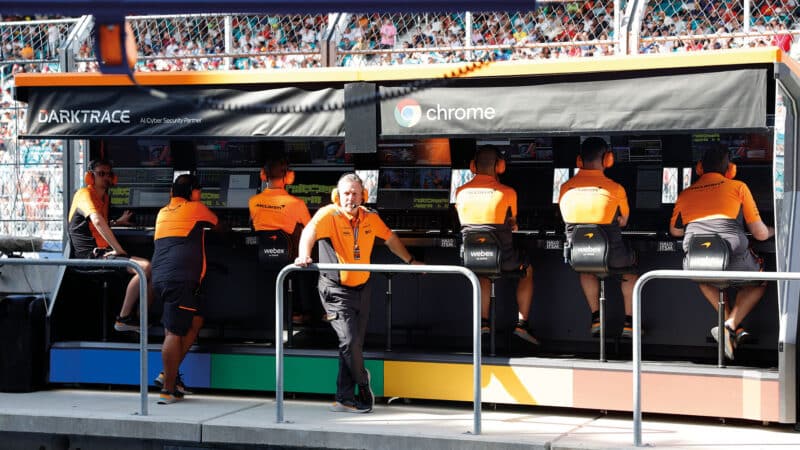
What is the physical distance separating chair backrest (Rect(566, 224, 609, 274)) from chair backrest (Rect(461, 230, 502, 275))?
506mm

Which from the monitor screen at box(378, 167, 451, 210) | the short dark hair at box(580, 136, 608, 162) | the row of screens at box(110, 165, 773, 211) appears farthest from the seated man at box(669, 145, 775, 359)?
the monitor screen at box(378, 167, 451, 210)

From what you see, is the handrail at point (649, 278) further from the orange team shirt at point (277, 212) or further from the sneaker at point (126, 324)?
the sneaker at point (126, 324)

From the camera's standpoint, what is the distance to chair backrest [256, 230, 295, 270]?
8656 mm

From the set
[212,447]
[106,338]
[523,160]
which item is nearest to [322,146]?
[523,160]

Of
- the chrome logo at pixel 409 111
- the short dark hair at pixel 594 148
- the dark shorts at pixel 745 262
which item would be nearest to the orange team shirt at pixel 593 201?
the short dark hair at pixel 594 148

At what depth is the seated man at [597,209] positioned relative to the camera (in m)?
8.05

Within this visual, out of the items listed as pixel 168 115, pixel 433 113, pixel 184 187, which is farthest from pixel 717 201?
pixel 168 115

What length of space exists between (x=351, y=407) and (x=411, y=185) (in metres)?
2.50

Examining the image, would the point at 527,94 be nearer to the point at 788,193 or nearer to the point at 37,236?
the point at 788,193

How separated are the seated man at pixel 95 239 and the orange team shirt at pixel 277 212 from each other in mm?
1023

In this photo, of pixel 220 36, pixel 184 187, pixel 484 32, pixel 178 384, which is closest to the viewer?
pixel 184 187

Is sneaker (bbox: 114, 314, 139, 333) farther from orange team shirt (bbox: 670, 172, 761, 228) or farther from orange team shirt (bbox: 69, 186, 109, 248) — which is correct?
orange team shirt (bbox: 670, 172, 761, 228)

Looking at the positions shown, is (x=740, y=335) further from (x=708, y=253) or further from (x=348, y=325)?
(x=348, y=325)

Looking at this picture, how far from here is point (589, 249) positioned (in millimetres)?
8000
